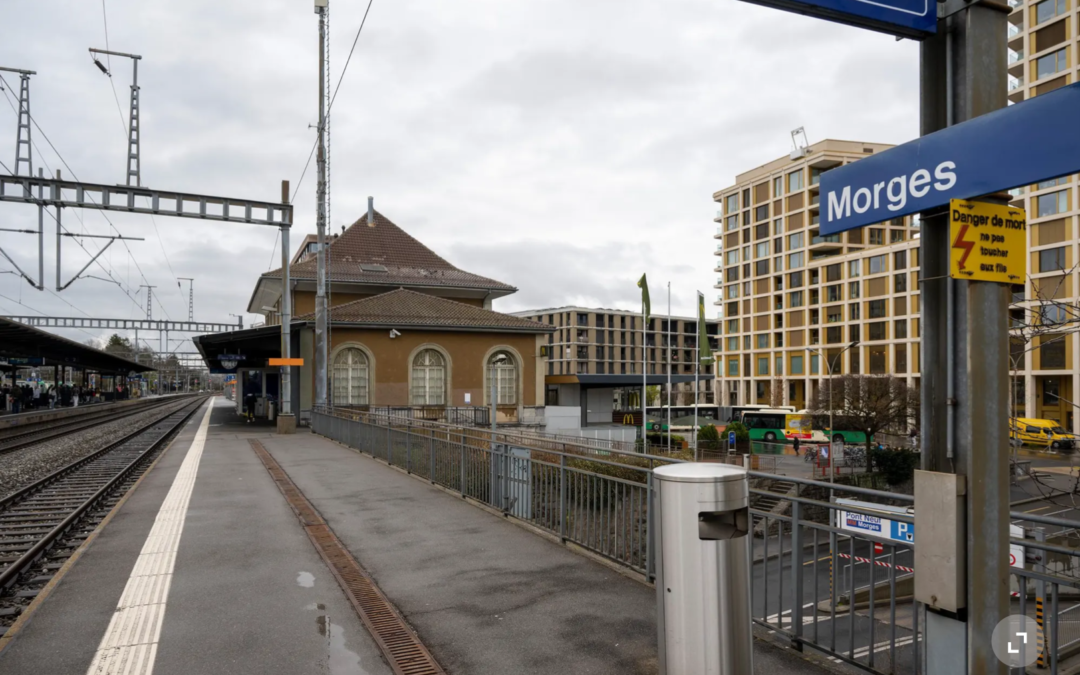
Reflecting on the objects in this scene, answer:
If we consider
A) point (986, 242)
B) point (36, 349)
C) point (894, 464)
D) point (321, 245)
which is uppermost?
point (321, 245)

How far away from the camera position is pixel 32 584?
7406mm

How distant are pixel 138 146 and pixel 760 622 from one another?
2733cm

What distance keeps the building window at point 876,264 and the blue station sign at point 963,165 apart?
6270 centimetres

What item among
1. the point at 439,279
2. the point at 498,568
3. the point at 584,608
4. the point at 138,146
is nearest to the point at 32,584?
the point at 498,568

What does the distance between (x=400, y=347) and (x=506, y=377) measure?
5.85 m

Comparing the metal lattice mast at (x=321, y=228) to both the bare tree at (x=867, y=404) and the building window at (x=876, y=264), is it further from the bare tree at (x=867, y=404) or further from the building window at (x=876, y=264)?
the building window at (x=876, y=264)

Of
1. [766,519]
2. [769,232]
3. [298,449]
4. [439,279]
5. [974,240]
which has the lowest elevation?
[298,449]

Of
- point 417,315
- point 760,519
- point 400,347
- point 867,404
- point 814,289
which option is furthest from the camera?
point 814,289

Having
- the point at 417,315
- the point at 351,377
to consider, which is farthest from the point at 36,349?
the point at 417,315

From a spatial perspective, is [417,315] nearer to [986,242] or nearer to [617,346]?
[986,242]

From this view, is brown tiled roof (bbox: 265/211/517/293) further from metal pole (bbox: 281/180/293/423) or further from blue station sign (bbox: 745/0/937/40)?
blue station sign (bbox: 745/0/937/40)

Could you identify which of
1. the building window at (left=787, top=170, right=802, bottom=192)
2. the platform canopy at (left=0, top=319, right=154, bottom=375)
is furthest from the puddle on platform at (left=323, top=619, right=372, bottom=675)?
the building window at (left=787, top=170, right=802, bottom=192)

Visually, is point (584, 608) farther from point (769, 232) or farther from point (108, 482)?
point (769, 232)

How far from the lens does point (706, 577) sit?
11.9 ft
